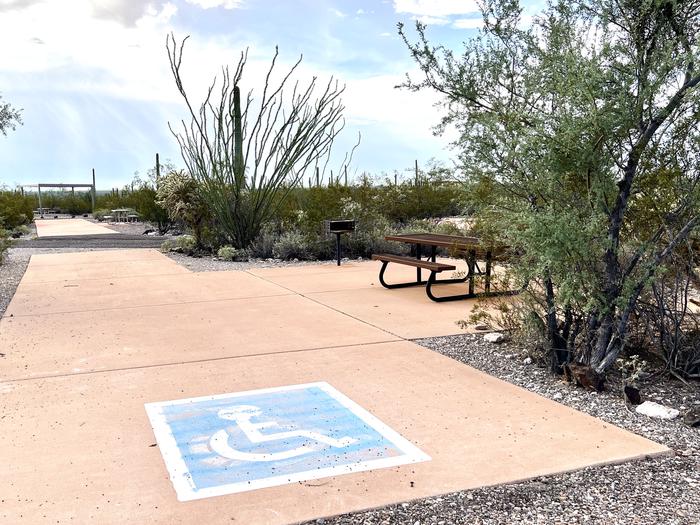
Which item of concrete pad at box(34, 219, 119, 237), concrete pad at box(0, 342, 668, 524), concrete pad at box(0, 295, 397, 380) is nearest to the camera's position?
concrete pad at box(0, 342, 668, 524)

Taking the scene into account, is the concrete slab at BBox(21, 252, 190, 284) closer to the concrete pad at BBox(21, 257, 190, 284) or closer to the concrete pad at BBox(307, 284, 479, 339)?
the concrete pad at BBox(21, 257, 190, 284)

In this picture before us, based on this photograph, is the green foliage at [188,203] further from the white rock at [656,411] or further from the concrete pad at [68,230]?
the white rock at [656,411]

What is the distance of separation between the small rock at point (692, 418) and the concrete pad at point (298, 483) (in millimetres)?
492

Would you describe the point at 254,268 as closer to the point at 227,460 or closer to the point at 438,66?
the point at 438,66

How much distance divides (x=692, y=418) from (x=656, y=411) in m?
0.22

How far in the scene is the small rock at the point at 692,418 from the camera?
4.37 meters

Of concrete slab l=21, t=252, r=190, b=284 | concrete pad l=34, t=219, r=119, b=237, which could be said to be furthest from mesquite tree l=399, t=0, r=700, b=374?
concrete pad l=34, t=219, r=119, b=237

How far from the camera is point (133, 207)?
3494 cm

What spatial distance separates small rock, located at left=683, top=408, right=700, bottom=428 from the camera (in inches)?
172

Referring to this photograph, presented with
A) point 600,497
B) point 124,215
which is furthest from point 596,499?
point 124,215

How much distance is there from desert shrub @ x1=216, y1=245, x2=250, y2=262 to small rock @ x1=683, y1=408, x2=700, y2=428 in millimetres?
11013

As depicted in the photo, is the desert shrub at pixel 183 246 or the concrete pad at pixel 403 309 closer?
the concrete pad at pixel 403 309

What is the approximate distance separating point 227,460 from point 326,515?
33.9 inches

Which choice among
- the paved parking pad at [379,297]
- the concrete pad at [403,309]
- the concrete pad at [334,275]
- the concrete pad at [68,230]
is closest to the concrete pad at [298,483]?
the concrete pad at [403,309]
